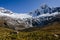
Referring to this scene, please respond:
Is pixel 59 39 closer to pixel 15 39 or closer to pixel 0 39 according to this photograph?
pixel 15 39

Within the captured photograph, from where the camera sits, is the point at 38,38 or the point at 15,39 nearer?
the point at 15,39

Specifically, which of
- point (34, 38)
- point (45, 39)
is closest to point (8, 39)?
point (34, 38)

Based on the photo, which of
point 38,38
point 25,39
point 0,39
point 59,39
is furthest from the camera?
point 59,39

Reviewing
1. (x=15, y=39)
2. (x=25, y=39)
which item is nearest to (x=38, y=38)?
(x=25, y=39)

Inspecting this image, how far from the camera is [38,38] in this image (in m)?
58.5

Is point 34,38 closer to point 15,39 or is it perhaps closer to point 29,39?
point 29,39

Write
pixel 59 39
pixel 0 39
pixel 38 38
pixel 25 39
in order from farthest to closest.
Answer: pixel 59 39
pixel 38 38
pixel 25 39
pixel 0 39

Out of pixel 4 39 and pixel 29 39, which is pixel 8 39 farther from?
pixel 29 39

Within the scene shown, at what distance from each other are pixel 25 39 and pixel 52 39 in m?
10.4

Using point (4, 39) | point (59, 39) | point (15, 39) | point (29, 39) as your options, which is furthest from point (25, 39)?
point (59, 39)

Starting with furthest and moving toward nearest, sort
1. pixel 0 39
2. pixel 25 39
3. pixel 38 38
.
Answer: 1. pixel 38 38
2. pixel 25 39
3. pixel 0 39

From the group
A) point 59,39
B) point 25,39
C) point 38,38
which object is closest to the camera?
point 25,39

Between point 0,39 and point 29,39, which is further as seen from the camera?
point 29,39

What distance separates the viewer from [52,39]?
6019 centimetres
